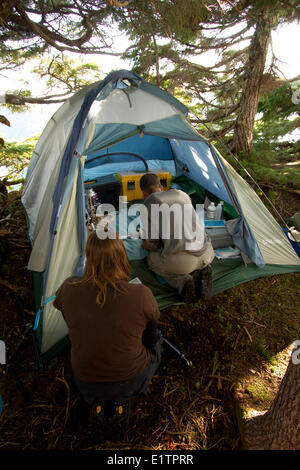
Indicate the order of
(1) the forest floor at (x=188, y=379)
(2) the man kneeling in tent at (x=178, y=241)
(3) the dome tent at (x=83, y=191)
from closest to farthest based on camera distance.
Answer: (1) the forest floor at (x=188, y=379) → (3) the dome tent at (x=83, y=191) → (2) the man kneeling in tent at (x=178, y=241)

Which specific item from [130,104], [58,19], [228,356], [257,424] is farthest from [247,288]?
[58,19]

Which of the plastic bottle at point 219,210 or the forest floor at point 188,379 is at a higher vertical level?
the plastic bottle at point 219,210

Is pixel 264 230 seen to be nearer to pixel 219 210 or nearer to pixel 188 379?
pixel 219 210

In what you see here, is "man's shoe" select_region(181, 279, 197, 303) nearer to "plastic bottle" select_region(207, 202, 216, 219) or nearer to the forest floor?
the forest floor

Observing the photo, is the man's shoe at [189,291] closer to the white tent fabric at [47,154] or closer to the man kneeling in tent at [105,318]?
the man kneeling in tent at [105,318]

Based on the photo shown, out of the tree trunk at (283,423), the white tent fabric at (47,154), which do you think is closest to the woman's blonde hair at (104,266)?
the tree trunk at (283,423)

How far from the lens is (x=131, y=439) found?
5.41ft

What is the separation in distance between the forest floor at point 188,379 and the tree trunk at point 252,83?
355 cm

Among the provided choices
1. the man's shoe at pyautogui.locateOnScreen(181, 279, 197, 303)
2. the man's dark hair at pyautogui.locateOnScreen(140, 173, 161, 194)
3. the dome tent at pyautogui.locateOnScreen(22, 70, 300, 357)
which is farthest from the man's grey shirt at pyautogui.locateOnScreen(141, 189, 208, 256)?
the dome tent at pyautogui.locateOnScreen(22, 70, 300, 357)

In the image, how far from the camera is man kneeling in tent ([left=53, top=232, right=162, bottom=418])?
135cm

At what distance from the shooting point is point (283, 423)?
1450 millimetres

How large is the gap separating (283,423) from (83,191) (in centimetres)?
227

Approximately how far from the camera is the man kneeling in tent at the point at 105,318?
1.35 metres

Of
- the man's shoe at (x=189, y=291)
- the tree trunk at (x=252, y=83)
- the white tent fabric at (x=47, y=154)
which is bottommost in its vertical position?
the man's shoe at (x=189, y=291)
